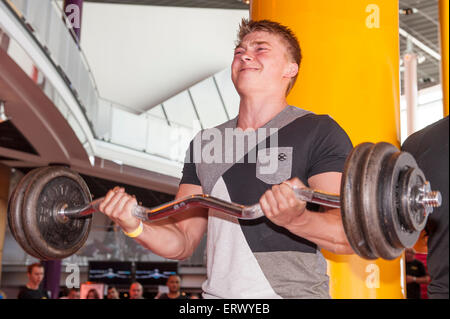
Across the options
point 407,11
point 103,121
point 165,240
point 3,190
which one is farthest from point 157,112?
point 165,240

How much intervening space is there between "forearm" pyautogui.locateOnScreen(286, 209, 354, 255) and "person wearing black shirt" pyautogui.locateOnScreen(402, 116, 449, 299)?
206 mm

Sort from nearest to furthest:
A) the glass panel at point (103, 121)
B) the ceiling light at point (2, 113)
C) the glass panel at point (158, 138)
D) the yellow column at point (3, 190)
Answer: the ceiling light at point (2, 113), the yellow column at point (3, 190), the glass panel at point (103, 121), the glass panel at point (158, 138)

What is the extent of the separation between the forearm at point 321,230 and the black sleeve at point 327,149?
12 centimetres

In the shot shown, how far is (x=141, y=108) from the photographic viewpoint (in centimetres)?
1362

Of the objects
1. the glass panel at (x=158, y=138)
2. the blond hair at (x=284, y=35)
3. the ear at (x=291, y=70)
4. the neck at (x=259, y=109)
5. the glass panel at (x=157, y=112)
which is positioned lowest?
the neck at (x=259, y=109)

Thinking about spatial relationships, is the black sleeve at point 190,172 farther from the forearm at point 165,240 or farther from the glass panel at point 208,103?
the glass panel at point 208,103

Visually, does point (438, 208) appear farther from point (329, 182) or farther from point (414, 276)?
point (414, 276)

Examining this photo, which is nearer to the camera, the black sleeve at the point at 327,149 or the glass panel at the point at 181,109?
the black sleeve at the point at 327,149

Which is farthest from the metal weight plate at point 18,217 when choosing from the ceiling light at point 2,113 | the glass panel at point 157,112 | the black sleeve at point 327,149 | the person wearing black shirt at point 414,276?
the glass panel at point 157,112

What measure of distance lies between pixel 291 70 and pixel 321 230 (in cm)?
56

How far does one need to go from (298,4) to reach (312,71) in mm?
286

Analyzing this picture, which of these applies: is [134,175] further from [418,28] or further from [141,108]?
[418,28]

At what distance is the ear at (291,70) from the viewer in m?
1.69
